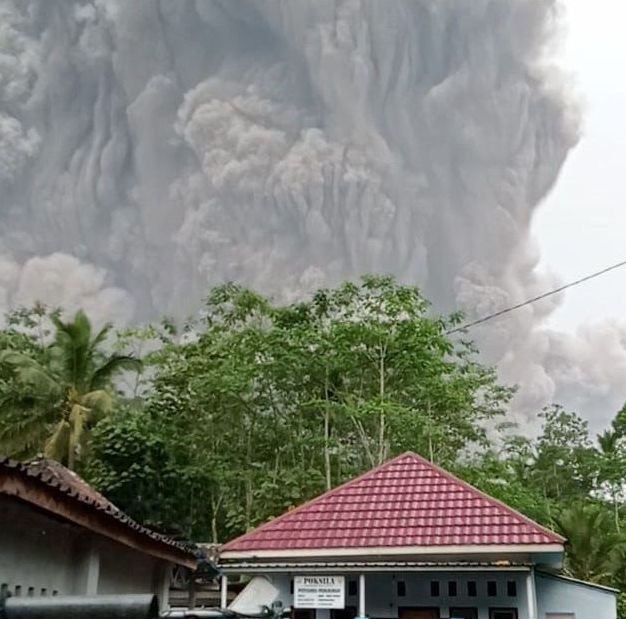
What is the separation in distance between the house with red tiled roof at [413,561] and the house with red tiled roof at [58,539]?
7.61 feet

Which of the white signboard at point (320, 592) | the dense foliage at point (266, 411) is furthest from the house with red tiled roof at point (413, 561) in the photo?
the dense foliage at point (266, 411)

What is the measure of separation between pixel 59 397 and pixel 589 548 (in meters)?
15.3

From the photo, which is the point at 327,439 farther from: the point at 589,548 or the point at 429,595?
the point at 429,595

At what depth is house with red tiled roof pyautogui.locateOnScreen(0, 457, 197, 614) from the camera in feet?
18.1

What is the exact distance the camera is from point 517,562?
1059cm

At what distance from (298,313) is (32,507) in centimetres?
1842

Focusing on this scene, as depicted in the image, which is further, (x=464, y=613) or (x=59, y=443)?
(x=59, y=443)

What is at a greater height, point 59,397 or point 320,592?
point 59,397

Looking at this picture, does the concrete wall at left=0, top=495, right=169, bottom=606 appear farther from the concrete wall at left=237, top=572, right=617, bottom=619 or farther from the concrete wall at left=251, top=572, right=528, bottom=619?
the concrete wall at left=251, top=572, right=528, bottom=619

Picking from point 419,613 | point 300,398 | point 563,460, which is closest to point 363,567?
point 419,613

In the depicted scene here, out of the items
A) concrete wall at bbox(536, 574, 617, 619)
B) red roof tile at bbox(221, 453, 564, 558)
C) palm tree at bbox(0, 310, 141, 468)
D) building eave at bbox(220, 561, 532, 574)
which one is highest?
palm tree at bbox(0, 310, 141, 468)

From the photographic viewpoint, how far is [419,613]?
11.0 m

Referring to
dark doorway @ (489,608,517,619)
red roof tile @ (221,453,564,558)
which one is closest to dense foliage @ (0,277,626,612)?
red roof tile @ (221,453,564,558)

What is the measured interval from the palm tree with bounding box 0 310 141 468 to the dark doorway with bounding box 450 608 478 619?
1429 centimetres
